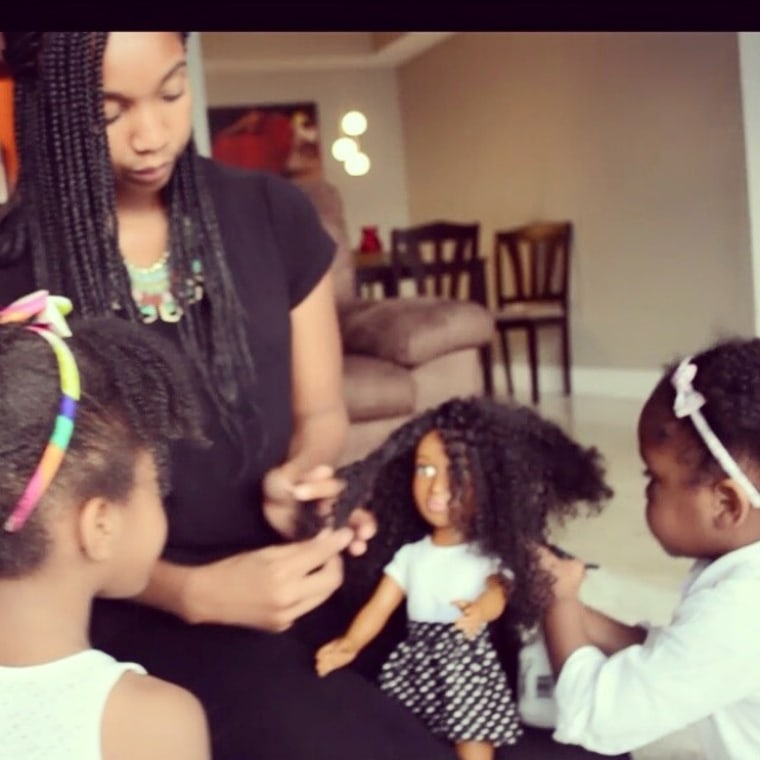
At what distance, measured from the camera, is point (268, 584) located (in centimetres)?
79

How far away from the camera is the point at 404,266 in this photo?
149 inches

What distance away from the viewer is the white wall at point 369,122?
5.10 metres

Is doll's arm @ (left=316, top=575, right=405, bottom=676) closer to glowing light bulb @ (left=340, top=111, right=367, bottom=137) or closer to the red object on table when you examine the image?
the red object on table

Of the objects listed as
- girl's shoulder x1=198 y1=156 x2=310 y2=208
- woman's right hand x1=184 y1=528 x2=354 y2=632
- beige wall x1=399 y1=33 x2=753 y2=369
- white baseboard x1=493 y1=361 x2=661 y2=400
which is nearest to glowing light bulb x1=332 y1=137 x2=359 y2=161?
beige wall x1=399 y1=33 x2=753 y2=369

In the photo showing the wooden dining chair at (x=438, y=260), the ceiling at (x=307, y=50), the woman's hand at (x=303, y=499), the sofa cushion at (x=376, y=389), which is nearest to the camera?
the woman's hand at (x=303, y=499)

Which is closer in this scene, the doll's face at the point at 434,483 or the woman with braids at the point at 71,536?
the woman with braids at the point at 71,536

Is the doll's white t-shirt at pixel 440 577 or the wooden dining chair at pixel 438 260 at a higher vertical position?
the wooden dining chair at pixel 438 260

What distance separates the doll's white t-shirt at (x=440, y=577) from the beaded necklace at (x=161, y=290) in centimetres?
27

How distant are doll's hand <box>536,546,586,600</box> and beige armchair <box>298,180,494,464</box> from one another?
143cm

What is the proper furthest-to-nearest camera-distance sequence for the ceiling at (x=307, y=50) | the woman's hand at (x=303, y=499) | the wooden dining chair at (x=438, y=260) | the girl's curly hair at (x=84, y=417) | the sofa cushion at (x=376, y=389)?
the ceiling at (x=307, y=50) → the wooden dining chair at (x=438, y=260) → the sofa cushion at (x=376, y=389) → the woman's hand at (x=303, y=499) → the girl's curly hair at (x=84, y=417)

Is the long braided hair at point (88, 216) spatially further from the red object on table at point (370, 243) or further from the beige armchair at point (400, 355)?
the red object on table at point (370, 243)

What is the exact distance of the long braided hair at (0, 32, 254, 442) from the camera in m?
0.84

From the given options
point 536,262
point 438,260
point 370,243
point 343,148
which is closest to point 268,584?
point 438,260

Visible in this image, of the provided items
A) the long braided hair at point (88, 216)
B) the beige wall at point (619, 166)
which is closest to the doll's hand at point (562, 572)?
the long braided hair at point (88, 216)
